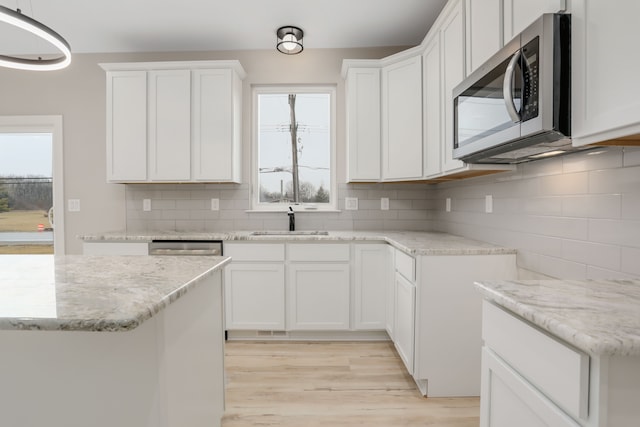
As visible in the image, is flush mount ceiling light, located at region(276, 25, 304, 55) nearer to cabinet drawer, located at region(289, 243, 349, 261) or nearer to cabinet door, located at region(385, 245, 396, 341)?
cabinet drawer, located at region(289, 243, 349, 261)

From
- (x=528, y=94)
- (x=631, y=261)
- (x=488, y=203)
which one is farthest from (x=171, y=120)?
(x=631, y=261)

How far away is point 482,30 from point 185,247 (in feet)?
8.33

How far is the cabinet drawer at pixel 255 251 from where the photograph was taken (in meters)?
2.83

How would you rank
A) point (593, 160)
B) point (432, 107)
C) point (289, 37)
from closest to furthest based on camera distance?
point (593, 160) → point (432, 107) → point (289, 37)

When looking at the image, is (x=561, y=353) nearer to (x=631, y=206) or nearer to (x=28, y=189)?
(x=631, y=206)

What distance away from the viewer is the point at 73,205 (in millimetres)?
3473

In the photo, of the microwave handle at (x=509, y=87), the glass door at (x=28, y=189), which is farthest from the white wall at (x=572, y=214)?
the glass door at (x=28, y=189)

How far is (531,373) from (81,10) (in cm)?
373

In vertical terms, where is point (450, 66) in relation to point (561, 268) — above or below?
above

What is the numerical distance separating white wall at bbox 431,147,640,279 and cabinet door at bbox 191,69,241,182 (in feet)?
7.05

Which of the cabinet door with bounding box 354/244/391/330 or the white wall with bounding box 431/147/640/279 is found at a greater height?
the white wall with bounding box 431/147/640/279

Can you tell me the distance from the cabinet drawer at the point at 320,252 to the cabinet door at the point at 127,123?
1.59 metres

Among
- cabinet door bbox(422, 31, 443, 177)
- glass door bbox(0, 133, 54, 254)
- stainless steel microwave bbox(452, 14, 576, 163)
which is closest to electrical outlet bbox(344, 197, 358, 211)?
cabinet door bbox(422, 31, 443, 177)

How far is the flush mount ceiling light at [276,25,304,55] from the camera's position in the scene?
9.73ft
